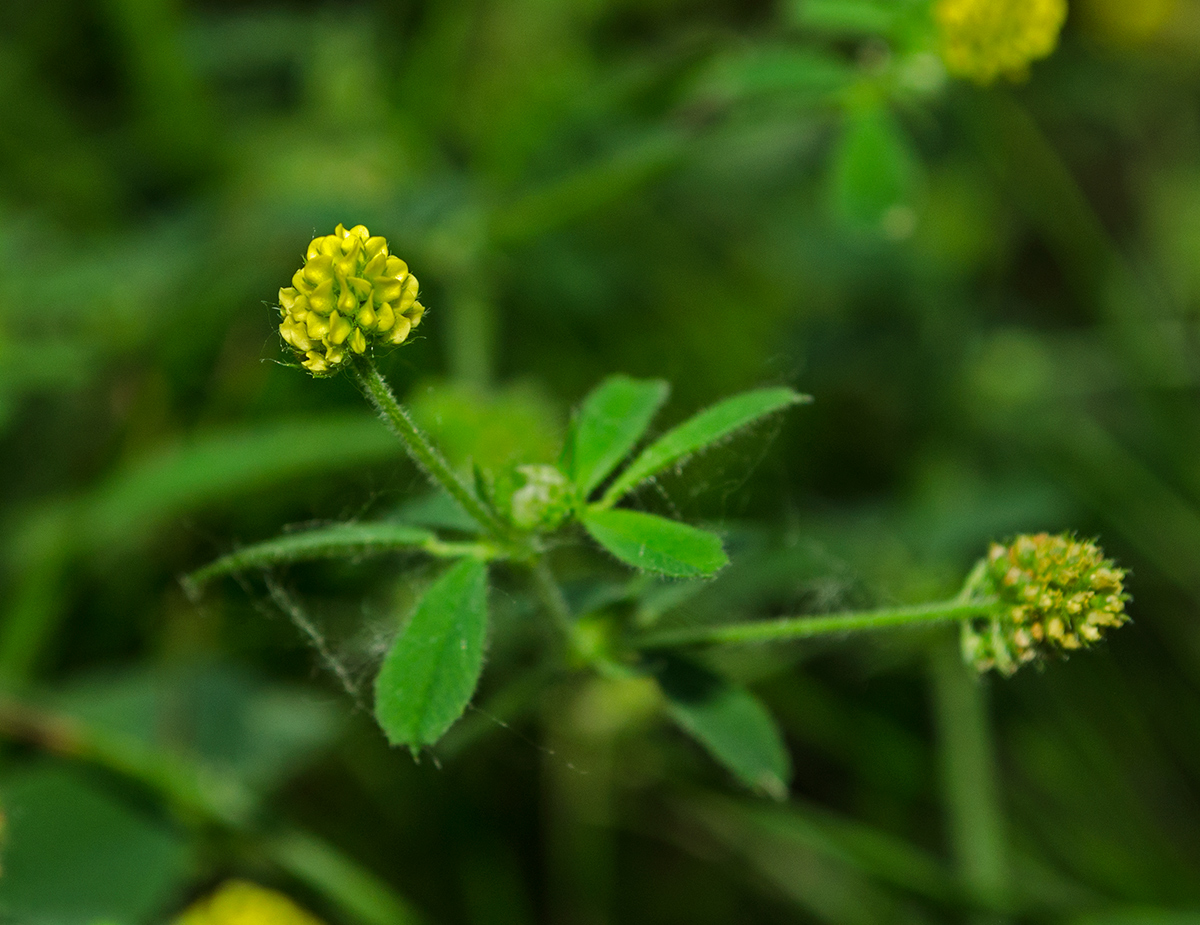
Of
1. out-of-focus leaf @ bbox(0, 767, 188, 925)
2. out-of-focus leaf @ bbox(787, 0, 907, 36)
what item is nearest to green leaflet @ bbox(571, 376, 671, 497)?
out-of-focus leaf @ bbox(787, 0, 907, 36)

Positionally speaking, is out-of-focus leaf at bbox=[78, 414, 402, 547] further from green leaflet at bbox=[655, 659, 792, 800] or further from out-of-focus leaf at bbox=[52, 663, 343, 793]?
green leaflet at bbox=[655, 659, 792, 800]

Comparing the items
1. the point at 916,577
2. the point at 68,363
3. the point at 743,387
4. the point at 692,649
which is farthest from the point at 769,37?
the point at 692,649

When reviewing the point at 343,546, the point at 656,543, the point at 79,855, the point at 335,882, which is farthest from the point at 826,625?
the point at 79,855

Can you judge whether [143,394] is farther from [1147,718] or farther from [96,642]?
[1147,718]

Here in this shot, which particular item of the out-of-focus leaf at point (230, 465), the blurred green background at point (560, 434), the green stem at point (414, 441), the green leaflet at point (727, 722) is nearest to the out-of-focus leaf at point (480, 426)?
the blurred green background at point (560, 434)

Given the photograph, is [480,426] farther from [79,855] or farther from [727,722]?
[79,855]

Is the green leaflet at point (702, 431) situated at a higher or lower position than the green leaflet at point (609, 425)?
higher

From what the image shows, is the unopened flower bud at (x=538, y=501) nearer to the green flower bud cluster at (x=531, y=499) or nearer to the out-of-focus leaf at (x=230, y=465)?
the green flower bud cluster at (x=531, y=499)

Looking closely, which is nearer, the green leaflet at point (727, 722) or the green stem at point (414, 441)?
the green stem at point (414, 441)
